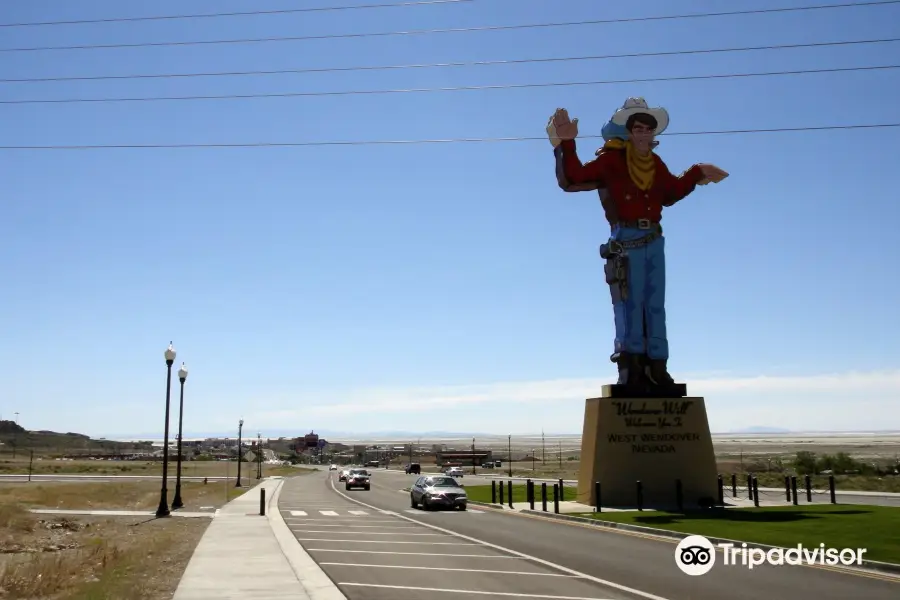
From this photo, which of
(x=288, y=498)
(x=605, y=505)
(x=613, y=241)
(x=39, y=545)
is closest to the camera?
(x=39, y=545)

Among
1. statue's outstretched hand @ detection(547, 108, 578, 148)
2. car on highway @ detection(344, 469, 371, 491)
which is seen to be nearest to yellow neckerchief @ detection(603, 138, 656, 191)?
statue's outstretched hand @ detection(547, 108, 578, 148)

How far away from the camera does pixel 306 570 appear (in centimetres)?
1380

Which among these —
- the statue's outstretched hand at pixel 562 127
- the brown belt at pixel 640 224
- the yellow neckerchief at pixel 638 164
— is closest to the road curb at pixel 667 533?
the brown belt at pixel 640 224

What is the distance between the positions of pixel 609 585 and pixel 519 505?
20.8 m

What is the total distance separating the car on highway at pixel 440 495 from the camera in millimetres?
31234

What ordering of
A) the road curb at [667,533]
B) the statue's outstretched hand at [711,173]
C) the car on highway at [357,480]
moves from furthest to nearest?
the car on highway at [357,480]
the statue's outstretched hand at [711,173]
the road curb at [667,533]

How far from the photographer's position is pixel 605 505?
94.4 ft

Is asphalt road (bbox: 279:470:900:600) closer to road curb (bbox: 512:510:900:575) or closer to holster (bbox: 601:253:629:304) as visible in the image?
road curb (bbox: 512:510:900:575)

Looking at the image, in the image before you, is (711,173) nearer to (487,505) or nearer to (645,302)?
(645,302)

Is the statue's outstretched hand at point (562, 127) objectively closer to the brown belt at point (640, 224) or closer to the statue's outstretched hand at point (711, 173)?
the brown belt at point (640, 224)

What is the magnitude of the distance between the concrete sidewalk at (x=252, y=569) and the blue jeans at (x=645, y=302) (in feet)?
49.2

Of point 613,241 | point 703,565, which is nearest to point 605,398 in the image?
point 613,241

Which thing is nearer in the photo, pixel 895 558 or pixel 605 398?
pixel 895 558

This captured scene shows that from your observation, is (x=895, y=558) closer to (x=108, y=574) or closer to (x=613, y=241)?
(x=108, y=574)
